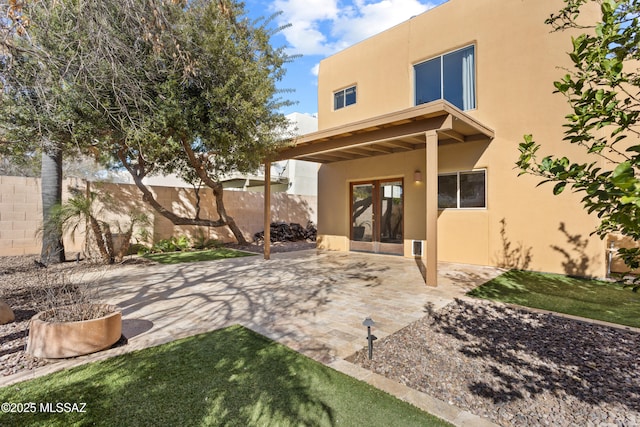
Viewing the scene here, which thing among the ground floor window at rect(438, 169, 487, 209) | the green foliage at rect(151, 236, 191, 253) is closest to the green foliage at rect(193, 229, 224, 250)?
the green foliage at rect(151, 236, 191, 253)

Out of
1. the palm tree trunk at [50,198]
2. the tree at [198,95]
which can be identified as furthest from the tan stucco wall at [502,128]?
the palm tree trunk at [50,198]

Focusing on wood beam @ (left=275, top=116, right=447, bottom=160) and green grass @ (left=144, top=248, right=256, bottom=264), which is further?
green grass @ (left=144, top=248, right=256, bottom=264)

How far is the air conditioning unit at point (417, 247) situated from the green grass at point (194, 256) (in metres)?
5.04

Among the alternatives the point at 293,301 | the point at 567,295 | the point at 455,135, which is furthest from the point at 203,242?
the point at 567,295

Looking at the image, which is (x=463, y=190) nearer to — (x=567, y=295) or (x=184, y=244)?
(x=567, y=295)

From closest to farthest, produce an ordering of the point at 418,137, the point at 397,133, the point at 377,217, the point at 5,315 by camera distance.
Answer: the point at 5,315 < the point at 397,133 < the point at 418,137 < the point at 377,217

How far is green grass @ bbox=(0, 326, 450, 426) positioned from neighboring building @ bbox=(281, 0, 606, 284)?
397 cm

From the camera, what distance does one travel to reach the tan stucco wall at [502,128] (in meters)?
6.80

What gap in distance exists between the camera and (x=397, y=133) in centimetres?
672

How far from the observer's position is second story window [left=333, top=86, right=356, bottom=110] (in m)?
11.0

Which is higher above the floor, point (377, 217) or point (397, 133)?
point (397, 133)

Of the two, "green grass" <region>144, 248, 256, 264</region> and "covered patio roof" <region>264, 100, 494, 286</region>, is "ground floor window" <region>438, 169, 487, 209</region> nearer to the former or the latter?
"covered patio roof" <region>264, 100, 494, 286</region>

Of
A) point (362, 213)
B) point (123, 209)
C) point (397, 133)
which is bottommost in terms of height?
point (362, 213)

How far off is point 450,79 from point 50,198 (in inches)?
427
